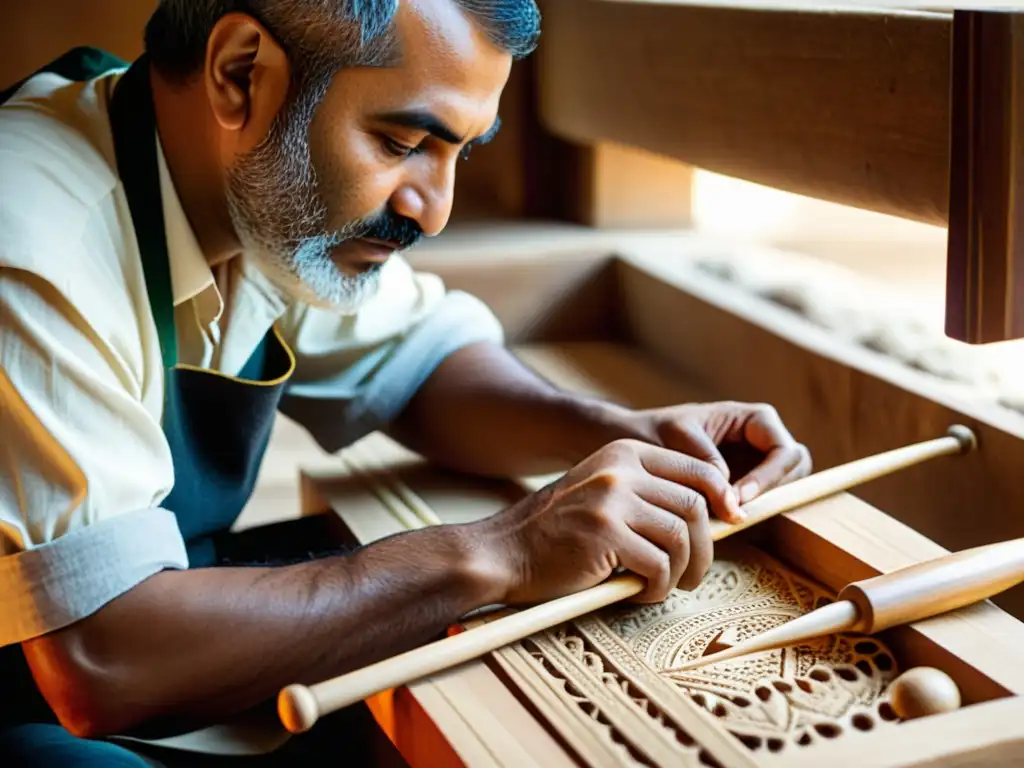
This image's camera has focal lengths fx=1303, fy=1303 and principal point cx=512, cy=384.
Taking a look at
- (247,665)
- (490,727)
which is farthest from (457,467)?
(490,727)

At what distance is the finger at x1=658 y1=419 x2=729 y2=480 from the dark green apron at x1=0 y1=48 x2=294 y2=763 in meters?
0.49

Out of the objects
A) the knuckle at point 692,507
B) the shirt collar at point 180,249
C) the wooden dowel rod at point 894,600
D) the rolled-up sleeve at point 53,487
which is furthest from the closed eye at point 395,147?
the wooden dowel rod at point 894,600

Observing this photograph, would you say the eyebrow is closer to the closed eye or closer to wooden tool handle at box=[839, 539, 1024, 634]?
the closed eye

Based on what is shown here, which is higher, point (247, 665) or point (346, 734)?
point (247, 665)

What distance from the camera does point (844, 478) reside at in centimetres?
150

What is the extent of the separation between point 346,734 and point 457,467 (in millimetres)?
393

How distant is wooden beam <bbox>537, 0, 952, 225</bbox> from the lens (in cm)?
150

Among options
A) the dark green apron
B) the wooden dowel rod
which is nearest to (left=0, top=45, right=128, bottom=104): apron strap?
the dark green apron

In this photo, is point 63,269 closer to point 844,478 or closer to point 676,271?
point 844,478

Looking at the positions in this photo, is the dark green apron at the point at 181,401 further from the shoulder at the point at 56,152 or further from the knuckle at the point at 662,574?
the knuckle at the point at 662,574

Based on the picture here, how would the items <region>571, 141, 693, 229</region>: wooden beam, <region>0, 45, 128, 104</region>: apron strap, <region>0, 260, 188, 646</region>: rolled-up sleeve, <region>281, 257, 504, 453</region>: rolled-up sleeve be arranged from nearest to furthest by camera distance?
1. <region>0, 260, 188, 646</region>: rolled-up sleeve
2. <region>0, 45, 128, 104</region>: apron strap
3. <region>281, 257, 504, 453</region>: rolled-up sleeve
4. <region>571, 141, 693, 229</region>: wooden beam

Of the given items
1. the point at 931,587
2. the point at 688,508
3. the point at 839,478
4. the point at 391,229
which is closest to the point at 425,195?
the point at 391,229

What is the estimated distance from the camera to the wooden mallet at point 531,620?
110cm

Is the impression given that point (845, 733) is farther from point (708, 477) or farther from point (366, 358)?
point (366, 358)
